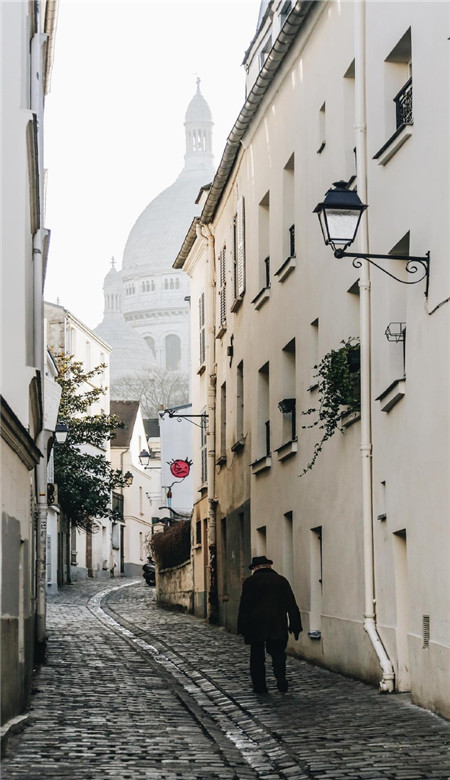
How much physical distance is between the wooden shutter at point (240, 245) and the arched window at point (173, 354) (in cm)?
13657

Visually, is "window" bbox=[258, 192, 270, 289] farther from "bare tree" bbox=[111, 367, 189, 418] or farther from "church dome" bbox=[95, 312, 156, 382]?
"church dome" bbox=[95, 312, 156, 382]

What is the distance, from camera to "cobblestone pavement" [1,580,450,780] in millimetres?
8961

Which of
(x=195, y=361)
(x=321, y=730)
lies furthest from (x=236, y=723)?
(x=195, y=361)

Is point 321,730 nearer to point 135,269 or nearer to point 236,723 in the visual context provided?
point 236,723

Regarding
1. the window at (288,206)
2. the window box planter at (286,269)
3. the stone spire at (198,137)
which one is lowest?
the window box planter at (286,269)

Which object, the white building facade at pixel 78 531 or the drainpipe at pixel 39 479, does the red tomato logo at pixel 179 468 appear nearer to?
the white building facade at pixel 78 531

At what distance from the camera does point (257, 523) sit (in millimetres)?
21938

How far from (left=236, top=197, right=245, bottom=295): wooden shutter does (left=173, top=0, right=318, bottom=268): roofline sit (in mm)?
1042

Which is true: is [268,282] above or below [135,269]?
below

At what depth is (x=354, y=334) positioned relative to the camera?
15.6 m

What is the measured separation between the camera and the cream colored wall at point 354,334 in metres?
11.6

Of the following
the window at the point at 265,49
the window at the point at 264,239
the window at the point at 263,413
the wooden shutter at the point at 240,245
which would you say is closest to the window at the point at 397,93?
the window at the point at 264,239

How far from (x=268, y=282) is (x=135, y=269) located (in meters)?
149

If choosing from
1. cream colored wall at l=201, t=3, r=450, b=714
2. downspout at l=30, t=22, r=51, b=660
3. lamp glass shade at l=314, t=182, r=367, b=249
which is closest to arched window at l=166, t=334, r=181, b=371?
cream colored wall at l=201, t=3, r=450, b=714
